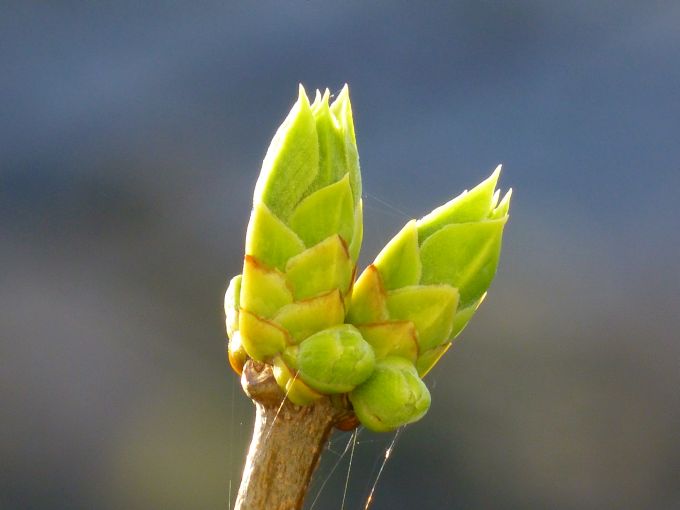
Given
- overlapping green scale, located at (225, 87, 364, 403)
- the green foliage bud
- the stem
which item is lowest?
the stem

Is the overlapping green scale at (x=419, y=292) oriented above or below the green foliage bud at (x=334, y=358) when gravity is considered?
above

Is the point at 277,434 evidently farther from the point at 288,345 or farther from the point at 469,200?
the point at 469,200

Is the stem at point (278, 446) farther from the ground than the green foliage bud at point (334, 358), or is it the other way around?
the green foliage bud at point (334, 358)

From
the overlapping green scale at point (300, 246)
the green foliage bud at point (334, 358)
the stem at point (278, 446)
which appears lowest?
the stem at point (278, 446)

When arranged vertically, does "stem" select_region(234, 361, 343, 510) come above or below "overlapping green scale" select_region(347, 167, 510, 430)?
below
